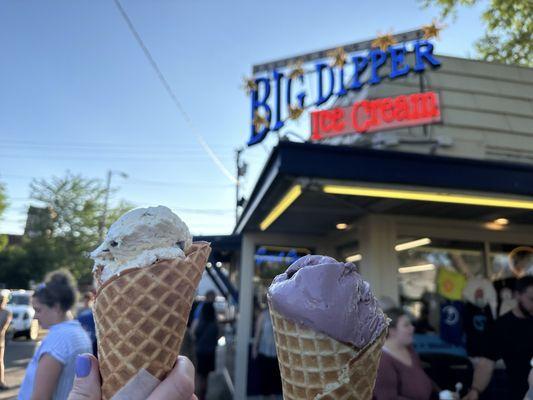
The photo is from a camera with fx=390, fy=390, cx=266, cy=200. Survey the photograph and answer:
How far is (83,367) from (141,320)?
0.86 ft

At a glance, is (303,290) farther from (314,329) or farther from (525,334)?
(525,334)

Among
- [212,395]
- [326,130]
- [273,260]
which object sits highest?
[326,130]

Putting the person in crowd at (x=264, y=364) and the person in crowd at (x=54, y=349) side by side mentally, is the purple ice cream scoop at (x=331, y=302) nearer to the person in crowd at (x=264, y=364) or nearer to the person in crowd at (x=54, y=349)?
the person in crowd at (x=54, y=349)

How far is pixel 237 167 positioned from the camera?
24.2m

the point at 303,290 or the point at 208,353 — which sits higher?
the point at 303,290

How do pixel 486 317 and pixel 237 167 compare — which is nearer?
pixel 486 317

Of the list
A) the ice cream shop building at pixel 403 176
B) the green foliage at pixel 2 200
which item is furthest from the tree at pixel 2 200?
the ice cream shop building at pixel 403 176

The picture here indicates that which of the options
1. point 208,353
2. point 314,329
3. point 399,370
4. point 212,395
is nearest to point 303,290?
point 314,329

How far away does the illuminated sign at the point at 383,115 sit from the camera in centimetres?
602

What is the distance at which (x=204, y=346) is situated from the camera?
6875 mm

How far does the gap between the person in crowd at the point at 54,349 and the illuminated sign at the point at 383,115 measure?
4782 millimetres

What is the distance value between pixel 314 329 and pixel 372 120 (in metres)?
5.37

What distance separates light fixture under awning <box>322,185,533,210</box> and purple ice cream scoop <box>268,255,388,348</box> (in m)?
2.50

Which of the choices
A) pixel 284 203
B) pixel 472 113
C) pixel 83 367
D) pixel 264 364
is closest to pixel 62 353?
pixel 83 367
